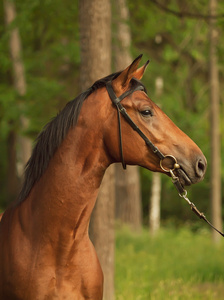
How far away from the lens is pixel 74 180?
3777 millimetres

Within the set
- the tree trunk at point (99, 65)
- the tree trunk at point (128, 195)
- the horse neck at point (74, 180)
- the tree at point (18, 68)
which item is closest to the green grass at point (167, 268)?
the tree trunk at point (99, 65)

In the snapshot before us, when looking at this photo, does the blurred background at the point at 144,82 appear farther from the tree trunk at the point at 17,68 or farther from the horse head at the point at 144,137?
the horse head at the point at 144,137

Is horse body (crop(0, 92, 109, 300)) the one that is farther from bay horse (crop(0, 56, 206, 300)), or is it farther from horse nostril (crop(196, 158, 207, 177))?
horse nostril (crop(196, 158, 207, 177))

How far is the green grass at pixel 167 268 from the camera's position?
24.5 feet

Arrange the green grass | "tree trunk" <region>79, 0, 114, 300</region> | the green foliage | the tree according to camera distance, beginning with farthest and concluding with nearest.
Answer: the tree, the green foliage, the green grass, "tree trunk" <region>79, 0, 114, 300</region>

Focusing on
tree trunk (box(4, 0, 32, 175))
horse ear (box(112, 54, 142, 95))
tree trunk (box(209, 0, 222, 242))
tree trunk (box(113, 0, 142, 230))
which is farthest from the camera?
tree trunk (box(4, 0, 32, 175))

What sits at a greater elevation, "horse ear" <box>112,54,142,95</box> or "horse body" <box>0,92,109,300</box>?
"horse ear" <box>112,54,142,95</box>

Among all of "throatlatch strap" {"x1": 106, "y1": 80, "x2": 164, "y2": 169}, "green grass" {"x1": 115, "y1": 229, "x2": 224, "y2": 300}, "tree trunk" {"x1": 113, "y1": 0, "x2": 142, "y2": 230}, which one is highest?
"throatlatch strap" {"x1": 106, "y1": 80, "x2": 164, "y2": 169}

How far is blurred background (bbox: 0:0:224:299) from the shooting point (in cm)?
722

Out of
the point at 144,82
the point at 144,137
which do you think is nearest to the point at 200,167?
the point at 144,137

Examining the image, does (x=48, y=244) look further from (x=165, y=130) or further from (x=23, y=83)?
(x=23, y=83)

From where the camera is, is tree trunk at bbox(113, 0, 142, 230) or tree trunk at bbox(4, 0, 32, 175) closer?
tree trunk at bbox(113, 0, 142, 230)

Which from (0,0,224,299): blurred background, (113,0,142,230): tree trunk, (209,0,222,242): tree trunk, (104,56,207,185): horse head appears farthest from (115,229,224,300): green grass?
(104,56,207,185): horse head

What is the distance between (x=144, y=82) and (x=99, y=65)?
786 cm
